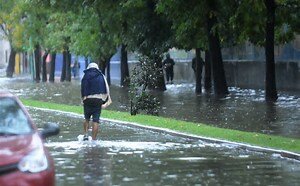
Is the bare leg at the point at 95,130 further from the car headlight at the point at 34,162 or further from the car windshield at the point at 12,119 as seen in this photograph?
the car headlight at the point at 34,162

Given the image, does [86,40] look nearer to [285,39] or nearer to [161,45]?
[161,45]

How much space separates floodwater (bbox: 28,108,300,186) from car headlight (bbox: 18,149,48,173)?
324cm

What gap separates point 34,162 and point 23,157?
0.13m

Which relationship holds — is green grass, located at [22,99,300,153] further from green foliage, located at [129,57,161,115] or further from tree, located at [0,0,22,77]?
tree, located at [0,0,22,77]

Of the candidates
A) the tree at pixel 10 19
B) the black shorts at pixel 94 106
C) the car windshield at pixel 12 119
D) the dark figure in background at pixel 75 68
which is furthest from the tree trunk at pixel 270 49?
the dark figure in background at pixel 75 68

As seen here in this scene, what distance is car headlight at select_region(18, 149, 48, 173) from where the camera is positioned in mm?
8344

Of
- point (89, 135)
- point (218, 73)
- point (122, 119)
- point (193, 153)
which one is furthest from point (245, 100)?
point (193, 153)

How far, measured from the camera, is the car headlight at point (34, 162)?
8.34 m

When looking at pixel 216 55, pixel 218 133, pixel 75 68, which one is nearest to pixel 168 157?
pixel 218 133

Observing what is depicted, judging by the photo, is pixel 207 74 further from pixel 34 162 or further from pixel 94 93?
pixel 34 162

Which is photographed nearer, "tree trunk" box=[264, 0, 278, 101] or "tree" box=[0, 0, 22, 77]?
"tree trunk" box=[264, 0, 278, 101]

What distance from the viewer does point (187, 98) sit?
1347 inches

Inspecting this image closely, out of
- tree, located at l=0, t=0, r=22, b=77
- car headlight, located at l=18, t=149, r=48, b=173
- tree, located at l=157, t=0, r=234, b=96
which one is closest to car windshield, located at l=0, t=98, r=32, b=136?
car headlight, located at l=18, t=149, r=48, b=173

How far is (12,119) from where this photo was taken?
9711 millimetres
